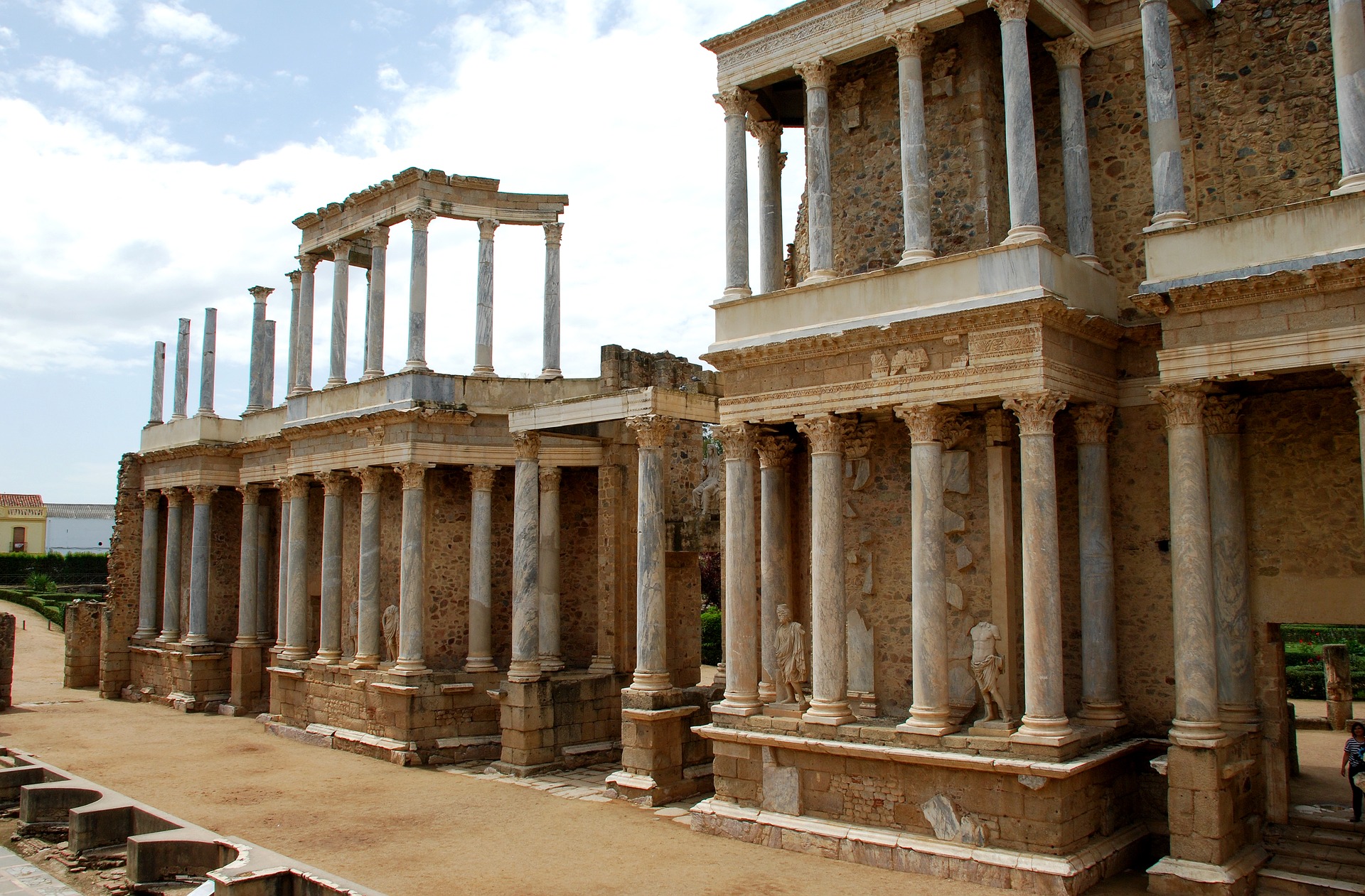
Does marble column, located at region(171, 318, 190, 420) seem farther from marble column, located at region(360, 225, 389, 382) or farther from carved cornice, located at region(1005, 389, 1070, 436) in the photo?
carved cornice, located at region(1005, 389, 1070, 436)

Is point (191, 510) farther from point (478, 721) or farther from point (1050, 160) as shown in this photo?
point (1050, 160)

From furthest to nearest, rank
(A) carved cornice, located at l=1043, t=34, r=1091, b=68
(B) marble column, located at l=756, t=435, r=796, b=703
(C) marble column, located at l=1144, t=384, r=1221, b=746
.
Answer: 1. (B) marble column, located at l=756, t=435, r=796, b=703
2. (A) carved cornice, located at l=1043, t=34, r=1091, b=68
3. (C) marble column, located at l=1144, t=384, r=1221, b=746

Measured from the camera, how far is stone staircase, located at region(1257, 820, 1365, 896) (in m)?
10.3

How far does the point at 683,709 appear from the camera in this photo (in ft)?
51.6

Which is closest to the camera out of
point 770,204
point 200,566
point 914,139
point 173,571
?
point 914,139

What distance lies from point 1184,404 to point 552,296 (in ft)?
43.9

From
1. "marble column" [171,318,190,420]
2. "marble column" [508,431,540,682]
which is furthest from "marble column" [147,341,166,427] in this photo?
"marble column" [508,431,540,682]

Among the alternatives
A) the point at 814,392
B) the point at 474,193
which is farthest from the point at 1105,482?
the point at 474,193

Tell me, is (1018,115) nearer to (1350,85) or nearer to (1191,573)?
(1350,85)

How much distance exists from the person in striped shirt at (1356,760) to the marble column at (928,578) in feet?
14.6

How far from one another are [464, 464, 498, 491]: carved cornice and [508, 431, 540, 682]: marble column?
5.11 ft

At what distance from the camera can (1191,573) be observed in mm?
10852

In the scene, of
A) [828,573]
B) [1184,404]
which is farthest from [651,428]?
[1184,404]

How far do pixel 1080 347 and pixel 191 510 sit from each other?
2511cm
